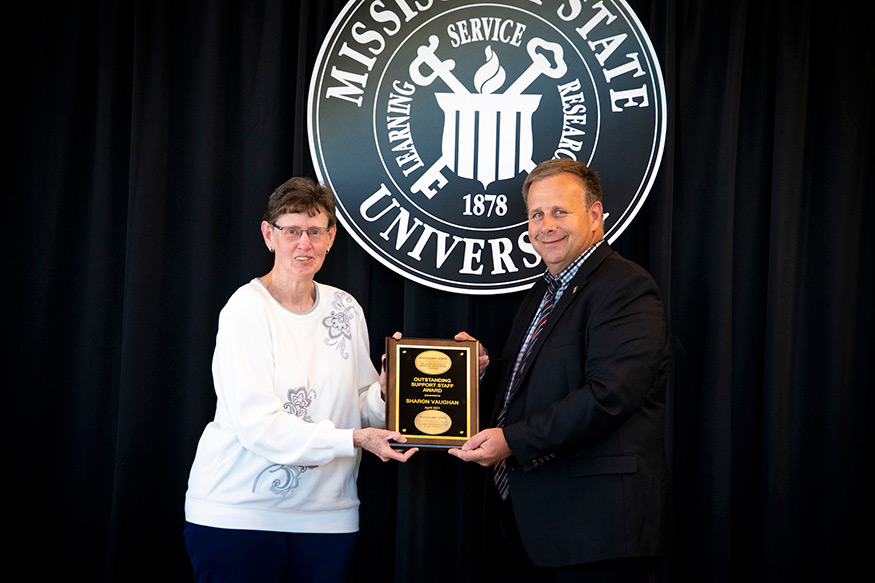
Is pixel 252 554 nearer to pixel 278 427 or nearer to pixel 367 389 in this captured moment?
pixel 278 427

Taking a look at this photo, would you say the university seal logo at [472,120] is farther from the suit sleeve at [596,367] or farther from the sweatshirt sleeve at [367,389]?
the suit sleeve at [596,367]

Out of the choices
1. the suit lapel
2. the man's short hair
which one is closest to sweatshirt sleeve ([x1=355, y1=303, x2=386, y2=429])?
the suit lapel

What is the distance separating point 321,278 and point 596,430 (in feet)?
3.93

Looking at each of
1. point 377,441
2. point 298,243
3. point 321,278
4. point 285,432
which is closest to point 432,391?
point 377,441

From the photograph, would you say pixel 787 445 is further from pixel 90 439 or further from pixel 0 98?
pixel 0 98

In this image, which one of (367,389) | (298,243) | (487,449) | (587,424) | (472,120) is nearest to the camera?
(587,424)

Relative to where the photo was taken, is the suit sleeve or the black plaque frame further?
the black plaque frame

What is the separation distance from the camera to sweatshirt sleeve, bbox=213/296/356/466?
2234 millimetres

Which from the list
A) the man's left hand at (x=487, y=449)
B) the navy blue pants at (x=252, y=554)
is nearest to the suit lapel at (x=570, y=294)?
the man's left hand at (x=487, y=449)

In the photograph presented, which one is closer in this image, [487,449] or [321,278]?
[487,449]

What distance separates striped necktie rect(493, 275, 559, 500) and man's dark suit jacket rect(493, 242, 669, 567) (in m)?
0.09

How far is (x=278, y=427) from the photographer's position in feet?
7.34

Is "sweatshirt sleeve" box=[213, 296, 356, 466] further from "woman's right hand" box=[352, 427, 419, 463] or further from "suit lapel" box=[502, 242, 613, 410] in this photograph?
"suit lapel" box=[502, 242, 613, 410]

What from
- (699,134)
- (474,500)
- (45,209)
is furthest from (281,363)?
(699,134)
